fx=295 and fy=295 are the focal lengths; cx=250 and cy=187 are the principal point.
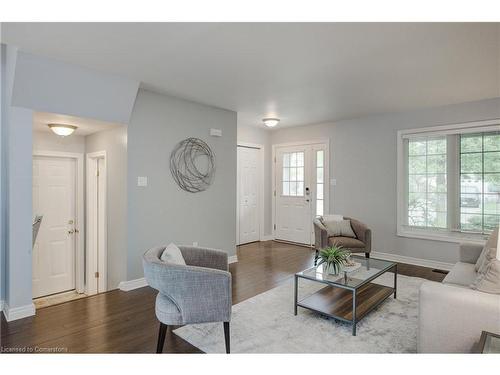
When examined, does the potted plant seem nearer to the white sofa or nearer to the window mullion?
the white sofa

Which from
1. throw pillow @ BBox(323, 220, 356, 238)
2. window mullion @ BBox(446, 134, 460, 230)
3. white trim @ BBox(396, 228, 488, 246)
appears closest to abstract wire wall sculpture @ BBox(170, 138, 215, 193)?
throw pillow @ BBox(323, 220, 356, 238)

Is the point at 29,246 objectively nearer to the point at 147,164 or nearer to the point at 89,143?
the point at 147,164

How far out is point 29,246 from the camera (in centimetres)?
285

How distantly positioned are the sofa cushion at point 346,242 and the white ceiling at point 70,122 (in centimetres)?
333

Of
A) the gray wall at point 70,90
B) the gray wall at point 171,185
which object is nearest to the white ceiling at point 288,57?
the gray wall at point 70,90

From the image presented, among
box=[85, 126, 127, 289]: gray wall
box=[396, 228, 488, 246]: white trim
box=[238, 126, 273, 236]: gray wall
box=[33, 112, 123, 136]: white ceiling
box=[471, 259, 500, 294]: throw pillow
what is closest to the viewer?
box=[471, 259, 500, 294]: throw pillow

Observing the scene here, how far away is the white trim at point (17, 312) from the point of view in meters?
2.71

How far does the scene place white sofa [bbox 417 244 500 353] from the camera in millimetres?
1789

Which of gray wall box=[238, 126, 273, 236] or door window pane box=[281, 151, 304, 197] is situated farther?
gray wall box=[238, 126, 273, 236]

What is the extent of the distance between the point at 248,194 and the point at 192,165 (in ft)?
7.44

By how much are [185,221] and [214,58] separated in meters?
2.30

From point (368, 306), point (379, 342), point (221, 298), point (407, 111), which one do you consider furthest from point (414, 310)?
point (407, 111)

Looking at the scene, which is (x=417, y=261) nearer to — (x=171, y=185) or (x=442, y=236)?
(x=442, y=236)

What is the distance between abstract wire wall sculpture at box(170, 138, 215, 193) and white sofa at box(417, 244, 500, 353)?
3112mm
